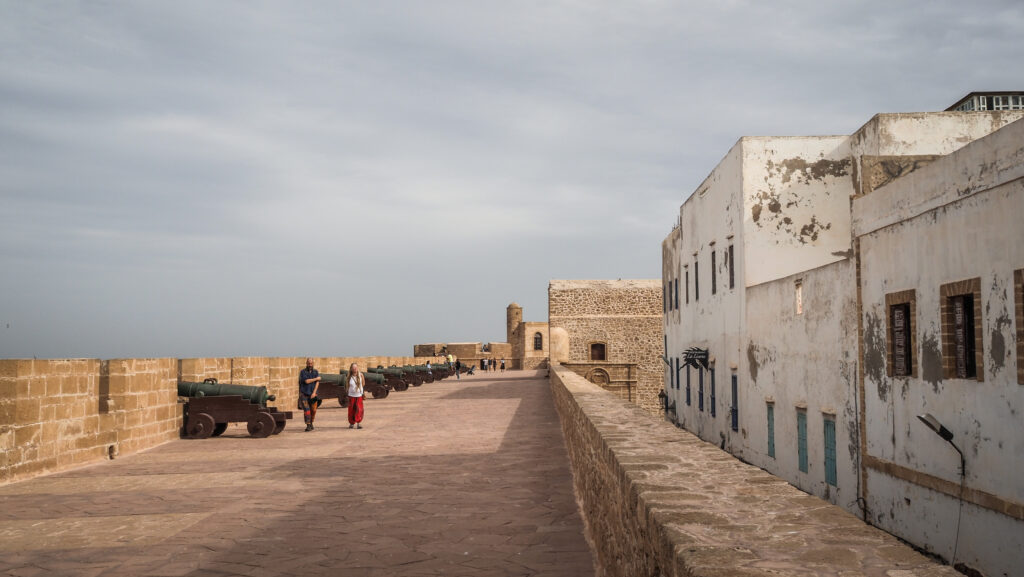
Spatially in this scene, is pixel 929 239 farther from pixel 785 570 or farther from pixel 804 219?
pixel 785 570

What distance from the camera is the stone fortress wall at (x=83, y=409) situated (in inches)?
344

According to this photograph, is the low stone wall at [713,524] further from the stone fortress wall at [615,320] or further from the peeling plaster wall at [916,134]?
the stone fortress wall at [615,320]

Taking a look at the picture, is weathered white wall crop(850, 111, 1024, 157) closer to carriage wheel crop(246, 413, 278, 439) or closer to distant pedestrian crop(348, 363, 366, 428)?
distant pedestrian crop(348, 363, 366, 428)

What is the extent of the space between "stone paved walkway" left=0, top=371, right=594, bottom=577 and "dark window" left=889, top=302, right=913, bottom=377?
4663 mm

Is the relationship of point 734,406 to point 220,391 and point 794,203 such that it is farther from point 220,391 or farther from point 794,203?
point 220,391

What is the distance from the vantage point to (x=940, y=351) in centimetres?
960

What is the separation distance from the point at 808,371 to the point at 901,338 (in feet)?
10.3

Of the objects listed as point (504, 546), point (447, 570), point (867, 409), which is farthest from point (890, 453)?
point (447, 570)

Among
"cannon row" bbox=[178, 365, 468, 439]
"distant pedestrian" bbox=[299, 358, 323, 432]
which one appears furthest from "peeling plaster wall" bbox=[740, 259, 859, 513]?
"cannon row" bbox=[178, 365, 468, 439]

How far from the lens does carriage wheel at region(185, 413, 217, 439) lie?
510 inches

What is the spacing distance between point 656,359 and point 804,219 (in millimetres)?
29565

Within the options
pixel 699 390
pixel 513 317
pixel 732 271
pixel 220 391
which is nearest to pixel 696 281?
pixel 699 390

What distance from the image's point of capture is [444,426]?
49.5ft

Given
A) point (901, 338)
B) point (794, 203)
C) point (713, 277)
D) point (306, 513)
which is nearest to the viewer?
point (306, 513)
